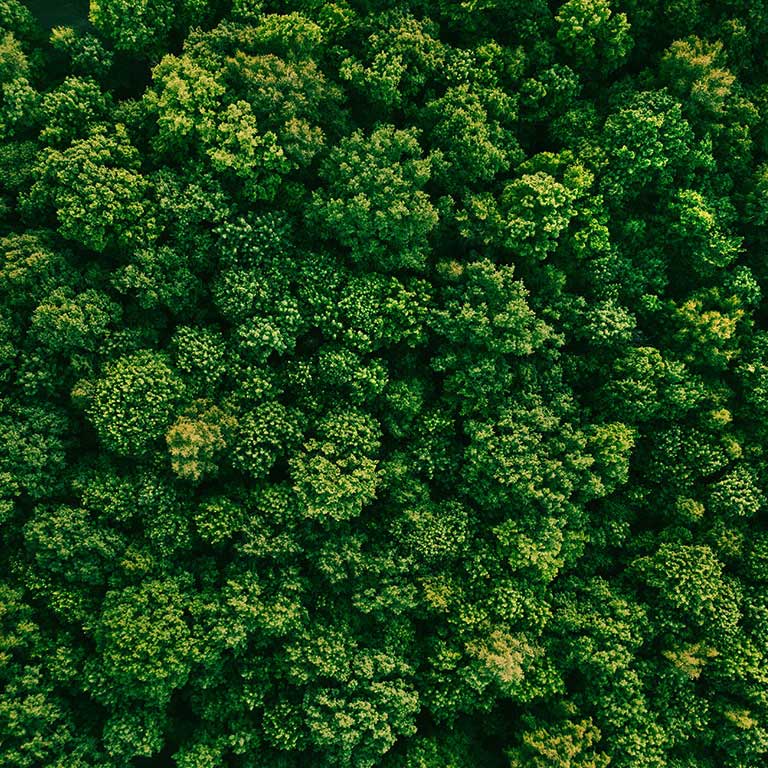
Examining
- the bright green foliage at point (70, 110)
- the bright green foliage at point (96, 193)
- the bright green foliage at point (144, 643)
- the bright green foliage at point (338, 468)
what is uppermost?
the bright green foliage at point (70, 110)

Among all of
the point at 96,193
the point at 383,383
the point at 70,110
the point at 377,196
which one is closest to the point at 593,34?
the point at 377,196

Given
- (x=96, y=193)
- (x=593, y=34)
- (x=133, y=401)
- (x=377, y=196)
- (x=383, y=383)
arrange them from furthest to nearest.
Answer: (x=383, y=383), (x=593, y=34), (x=377, y=196), (x=133, y=401), (x=96, y=193)

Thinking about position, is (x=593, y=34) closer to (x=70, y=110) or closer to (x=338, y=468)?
(x=338, y=468)

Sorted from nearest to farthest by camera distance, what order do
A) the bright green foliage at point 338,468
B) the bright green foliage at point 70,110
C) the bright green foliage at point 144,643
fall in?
the bright green foliage at point 144,643
the bright green foliage at point 70,110
the bright green foliage at point 338,468

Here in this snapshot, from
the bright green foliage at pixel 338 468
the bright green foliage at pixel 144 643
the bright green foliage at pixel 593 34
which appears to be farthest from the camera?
the bright green foliage at pixel 593 34

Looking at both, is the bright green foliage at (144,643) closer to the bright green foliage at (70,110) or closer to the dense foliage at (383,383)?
the dense foliage at (383,383)

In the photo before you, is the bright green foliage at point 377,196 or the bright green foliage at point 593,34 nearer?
the bright green foliage at point 377,196

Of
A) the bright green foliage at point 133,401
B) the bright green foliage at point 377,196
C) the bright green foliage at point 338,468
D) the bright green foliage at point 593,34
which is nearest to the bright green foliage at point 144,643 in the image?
the bright green foliage at point 133,401

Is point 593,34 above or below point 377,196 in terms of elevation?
above

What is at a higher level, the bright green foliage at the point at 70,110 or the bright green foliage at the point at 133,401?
the bright green foliage at the point at 70,110

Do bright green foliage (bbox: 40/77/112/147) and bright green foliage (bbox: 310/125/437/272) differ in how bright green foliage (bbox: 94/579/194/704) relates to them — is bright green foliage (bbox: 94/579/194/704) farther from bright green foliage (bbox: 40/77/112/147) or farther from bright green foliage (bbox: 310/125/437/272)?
bright green foliage (bbox: 40/77/112/147)
